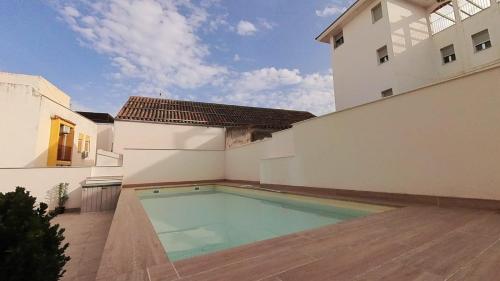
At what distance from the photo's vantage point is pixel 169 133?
585 inches

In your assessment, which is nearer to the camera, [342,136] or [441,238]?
[441,238]

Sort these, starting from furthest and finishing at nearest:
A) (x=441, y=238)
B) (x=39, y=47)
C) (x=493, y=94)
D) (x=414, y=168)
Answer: (x=39, y=47)
(x=414, y=168)
(x=493, y=94)
(x=441, y=238)

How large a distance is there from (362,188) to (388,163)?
3.29 ft

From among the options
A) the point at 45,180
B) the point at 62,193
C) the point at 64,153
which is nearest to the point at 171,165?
the point at 64,153

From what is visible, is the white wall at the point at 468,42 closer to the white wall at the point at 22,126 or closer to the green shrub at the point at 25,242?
the green shrub at the point at 25,242

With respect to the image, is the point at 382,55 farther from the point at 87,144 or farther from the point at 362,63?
the point at 87,144

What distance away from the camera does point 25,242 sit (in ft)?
4.22

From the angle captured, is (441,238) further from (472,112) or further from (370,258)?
(472,112)

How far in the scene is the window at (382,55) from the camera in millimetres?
10922

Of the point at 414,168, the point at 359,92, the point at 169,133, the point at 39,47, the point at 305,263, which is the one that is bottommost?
the point at 305,263

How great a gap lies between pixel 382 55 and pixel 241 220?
10.8 m

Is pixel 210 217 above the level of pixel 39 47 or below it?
below

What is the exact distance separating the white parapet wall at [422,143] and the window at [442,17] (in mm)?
10396

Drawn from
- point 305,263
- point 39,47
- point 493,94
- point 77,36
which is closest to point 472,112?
point 493,94
